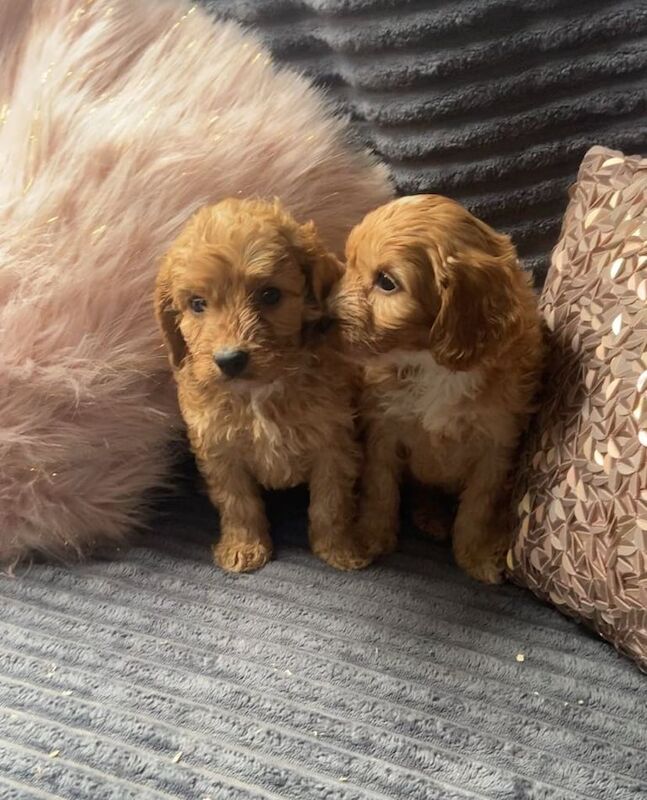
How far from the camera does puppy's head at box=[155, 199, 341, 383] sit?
1037 mm

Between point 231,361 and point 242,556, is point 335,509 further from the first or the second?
point 231,361

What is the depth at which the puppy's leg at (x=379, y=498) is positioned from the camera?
127cm

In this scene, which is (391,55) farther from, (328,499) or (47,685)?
(47,685)

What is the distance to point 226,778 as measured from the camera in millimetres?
992

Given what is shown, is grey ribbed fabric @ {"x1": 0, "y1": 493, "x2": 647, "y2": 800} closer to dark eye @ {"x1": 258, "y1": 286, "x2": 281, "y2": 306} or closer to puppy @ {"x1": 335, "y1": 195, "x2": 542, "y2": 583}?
puppy @ {"x1": 335, "y1": 195, "x2": 542, "y2": 583}

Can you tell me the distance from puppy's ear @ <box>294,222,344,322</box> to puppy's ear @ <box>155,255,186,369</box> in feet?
0.56

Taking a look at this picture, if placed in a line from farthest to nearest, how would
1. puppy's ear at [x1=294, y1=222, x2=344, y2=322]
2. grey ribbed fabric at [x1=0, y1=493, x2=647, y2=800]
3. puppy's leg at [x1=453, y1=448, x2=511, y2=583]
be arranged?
puppy's leg at [x1=453, y1=448, x2=511, y2=583] < puppy's ear at [x1=294, y1=222, x2=344, y2=322] < grey ribbed fabric at [x1=0, y1=493, x2=647, y2=800]

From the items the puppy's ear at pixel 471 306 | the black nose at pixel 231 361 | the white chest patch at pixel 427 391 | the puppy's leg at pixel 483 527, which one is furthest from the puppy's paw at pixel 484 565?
the black nose at pixel 231 361

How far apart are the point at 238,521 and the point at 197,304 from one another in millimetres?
362

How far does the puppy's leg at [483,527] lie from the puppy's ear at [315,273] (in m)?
0.33

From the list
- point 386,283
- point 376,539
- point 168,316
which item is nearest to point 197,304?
point 168,316

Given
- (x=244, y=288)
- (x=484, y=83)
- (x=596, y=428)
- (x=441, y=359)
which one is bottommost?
(x=596, y=428)

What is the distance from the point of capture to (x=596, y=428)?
1071 mm

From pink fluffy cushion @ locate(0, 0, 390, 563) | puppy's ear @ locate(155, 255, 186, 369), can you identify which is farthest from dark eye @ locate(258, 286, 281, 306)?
pink fluffy cushion @ locate(0, 0, 390, 563)
